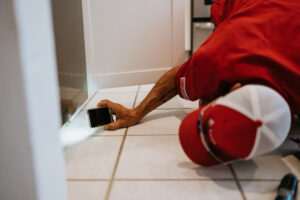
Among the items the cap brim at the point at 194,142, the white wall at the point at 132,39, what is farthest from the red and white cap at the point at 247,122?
the white wall at the point at 132,39

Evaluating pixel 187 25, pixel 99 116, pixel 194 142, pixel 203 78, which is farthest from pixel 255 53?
pixel 187 25

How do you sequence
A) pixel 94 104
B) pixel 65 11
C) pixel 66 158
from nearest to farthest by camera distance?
pixel 66 158 < pixel 65 11 < pixel 94 104

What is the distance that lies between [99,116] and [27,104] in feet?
2.60

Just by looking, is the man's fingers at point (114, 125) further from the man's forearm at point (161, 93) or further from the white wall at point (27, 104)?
the white wall at point (27, 104)

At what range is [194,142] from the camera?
0.82 meters

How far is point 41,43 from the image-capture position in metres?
0.49

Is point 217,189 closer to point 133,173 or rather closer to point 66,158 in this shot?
point 133,173

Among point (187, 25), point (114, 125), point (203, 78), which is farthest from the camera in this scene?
point (187, 25)

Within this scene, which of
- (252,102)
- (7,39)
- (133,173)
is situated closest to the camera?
(7,39)

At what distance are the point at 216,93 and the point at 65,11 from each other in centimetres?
79

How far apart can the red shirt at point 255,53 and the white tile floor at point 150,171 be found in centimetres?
23

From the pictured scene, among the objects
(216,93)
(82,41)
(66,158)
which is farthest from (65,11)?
(216,93)

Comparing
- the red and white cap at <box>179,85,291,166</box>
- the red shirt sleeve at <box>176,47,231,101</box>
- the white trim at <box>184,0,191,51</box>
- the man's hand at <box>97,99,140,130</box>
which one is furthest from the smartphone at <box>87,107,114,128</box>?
the white trim at <box>184,0,191,51</box>

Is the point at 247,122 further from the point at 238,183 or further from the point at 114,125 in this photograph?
the point at 114,125
